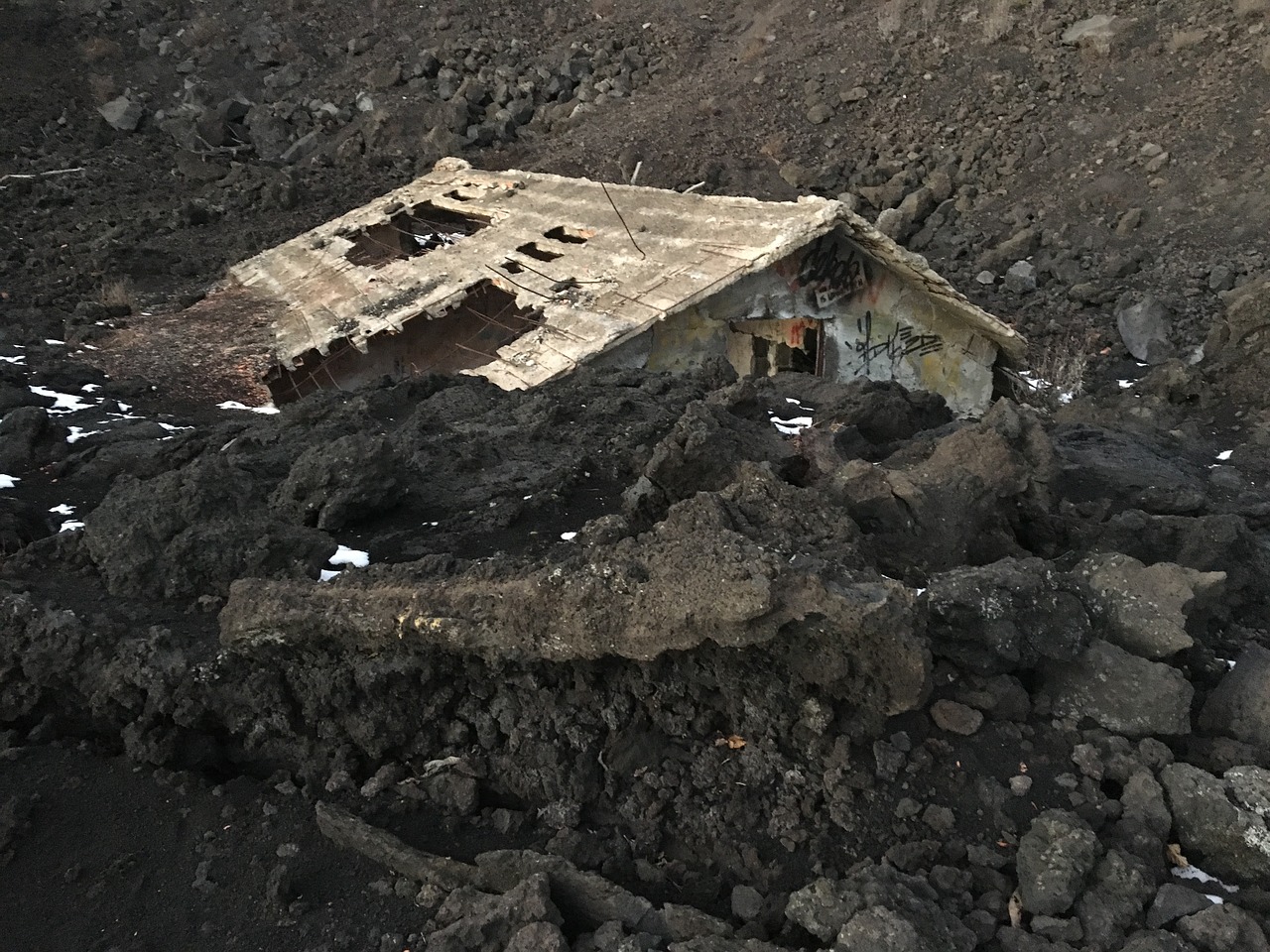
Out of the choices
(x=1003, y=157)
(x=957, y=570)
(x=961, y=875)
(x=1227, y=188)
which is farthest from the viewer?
(x=1003, y=157)

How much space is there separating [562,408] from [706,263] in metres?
3.49

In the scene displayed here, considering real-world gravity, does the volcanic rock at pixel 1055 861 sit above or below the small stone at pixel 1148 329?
above

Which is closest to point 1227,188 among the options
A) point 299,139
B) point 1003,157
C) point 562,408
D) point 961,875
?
point 1003,157

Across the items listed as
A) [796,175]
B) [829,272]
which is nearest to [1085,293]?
[829,272]

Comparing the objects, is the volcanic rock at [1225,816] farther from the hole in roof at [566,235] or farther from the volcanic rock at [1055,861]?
the hole in roof at [566,235]

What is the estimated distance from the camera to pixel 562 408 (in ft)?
20.1

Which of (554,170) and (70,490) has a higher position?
(70,490)

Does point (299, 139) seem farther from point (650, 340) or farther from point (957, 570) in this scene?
point (957, 570)

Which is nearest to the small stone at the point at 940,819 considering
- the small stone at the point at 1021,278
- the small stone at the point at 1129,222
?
the small stone at the point at 1021,278

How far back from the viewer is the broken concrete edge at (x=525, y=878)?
2.69 meters

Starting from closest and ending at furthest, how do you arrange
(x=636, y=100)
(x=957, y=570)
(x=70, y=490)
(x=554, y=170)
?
1. (x=957, y=570)
2. (x=70, y=490)
3. (x=554, y=170)
4. (x=636, y=100)

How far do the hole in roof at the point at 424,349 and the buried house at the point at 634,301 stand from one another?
2cm

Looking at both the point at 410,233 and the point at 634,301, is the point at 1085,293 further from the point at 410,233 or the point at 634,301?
the point at 410,233

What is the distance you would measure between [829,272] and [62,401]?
7.37m
